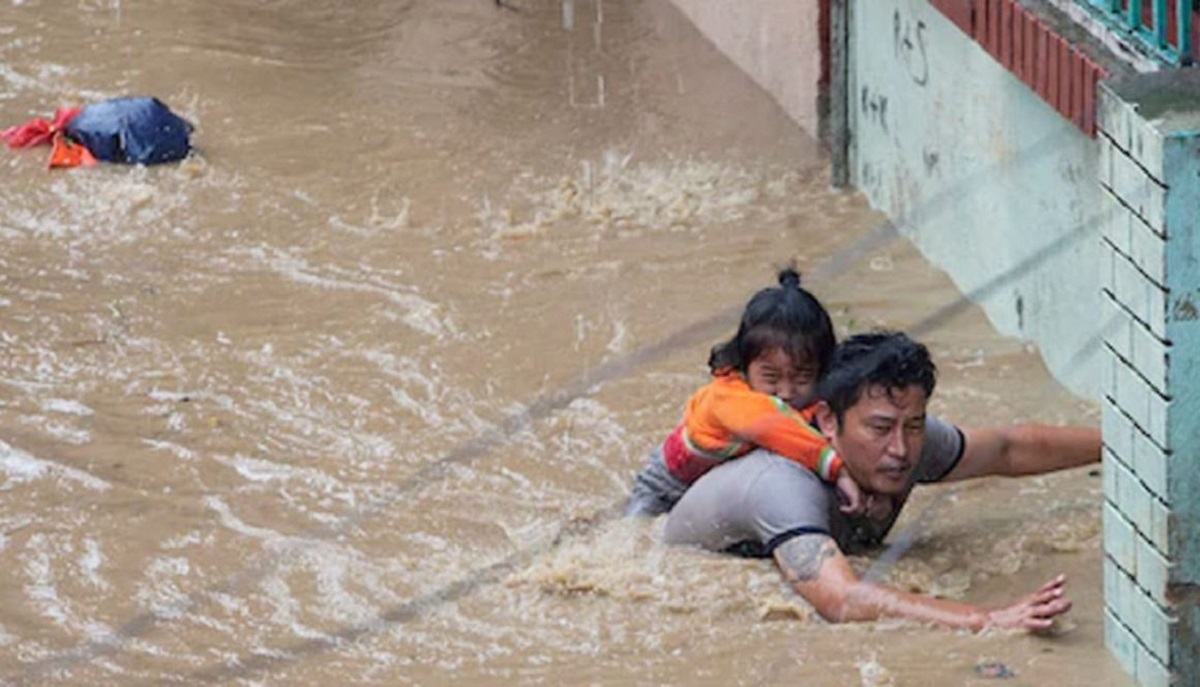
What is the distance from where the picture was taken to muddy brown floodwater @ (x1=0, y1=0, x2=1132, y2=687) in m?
6.27

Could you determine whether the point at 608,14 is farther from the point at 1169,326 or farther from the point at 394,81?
the point at 1169,326

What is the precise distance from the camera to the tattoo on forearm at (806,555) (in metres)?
5.99

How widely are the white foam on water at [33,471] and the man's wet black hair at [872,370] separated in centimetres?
251

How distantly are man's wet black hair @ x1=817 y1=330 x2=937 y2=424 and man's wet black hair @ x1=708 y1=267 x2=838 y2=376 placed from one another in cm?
7

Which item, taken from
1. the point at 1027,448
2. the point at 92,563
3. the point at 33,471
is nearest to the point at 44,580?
the point at 92,563

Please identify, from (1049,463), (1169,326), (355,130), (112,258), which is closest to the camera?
(1169,326)

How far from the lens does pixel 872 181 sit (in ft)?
32.7

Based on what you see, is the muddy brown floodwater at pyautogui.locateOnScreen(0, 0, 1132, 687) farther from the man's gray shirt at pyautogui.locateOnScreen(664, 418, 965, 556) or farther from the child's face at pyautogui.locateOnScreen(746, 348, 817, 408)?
the child's face at pyautogui.locateOnScreen(746, 348, 817, 408)

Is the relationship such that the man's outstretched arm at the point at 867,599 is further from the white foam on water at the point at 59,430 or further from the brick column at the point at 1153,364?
the white foam on water at the point at 59,430

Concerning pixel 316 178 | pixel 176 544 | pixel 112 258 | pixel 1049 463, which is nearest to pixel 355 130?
pixel 316 178

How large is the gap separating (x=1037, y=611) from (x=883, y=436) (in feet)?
2.05

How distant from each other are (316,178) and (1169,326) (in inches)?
238

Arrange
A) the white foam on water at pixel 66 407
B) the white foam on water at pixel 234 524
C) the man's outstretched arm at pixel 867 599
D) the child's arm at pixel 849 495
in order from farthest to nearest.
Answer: the white foam on water at pixel 66 407 → the white foam on water at pixel 234 524 → the child's arm at pixel 849 495 → the man's outstretched arm at pixel 867 599

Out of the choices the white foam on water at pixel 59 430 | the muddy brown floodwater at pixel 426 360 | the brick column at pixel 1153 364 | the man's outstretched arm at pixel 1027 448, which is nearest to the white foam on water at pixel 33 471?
the muddy brown floodwater at pixel 426 360
